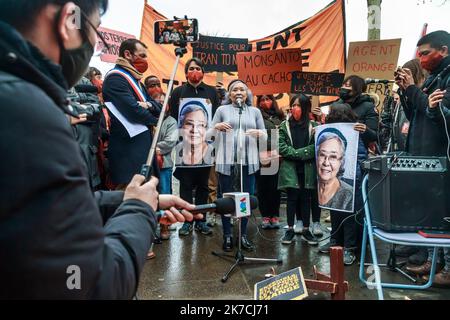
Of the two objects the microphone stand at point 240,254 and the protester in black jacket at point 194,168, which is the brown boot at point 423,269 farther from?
the protester in black jacket at point 194,168

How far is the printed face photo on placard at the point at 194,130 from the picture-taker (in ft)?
16.4

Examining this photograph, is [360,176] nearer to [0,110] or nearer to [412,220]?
[412,220]

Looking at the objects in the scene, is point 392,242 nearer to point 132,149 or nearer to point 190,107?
point 132,149

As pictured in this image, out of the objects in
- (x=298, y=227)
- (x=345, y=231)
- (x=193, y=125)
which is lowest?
(x=298, y=227)

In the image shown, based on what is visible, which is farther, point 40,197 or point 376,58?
point 376,58

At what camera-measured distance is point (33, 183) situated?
0.80m

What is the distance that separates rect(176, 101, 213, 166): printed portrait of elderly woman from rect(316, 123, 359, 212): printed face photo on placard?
1.48 m

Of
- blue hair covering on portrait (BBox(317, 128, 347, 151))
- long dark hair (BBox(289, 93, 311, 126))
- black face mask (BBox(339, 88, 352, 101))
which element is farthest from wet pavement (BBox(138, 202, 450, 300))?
black face mask (BBox(339, 88, 352, 101))

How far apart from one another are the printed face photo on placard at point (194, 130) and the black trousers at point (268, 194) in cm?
112

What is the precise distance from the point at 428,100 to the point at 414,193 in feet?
3.25

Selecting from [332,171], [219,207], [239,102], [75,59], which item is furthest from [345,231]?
[75,59]

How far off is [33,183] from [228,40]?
7367 millimetres

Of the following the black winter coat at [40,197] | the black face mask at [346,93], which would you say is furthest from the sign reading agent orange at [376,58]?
the black winter coat at [40,197]

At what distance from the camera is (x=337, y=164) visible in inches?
176
